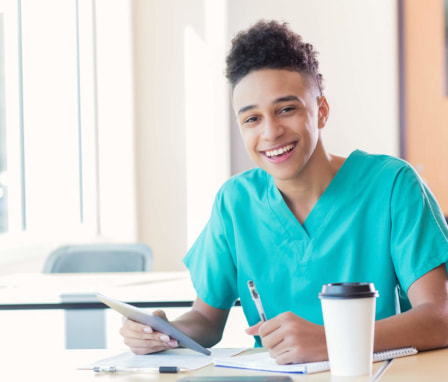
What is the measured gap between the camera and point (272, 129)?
1382 mm

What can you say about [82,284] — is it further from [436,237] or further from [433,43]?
[433,43]

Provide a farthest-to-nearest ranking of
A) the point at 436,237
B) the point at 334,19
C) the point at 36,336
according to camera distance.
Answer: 1. the point at 334,19
2. the point at 36,336
3. the point at 436,237

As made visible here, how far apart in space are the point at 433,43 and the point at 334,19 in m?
0.61

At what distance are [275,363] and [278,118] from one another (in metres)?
0.49

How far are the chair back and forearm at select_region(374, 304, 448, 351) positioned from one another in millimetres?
1516

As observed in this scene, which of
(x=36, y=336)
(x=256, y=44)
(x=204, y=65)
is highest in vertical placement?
(x=204, y=65)

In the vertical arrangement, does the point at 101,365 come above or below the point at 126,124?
below

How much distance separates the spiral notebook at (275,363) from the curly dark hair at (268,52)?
0.54m

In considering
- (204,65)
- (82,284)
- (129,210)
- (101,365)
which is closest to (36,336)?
(82,284)

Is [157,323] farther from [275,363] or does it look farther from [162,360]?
[275,363]

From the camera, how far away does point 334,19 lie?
4223 millimetres

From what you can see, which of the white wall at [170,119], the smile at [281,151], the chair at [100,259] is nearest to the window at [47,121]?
the white wall at [170,119]

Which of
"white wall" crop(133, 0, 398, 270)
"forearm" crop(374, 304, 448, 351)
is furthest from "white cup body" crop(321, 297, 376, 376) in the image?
"white wall" crop(133, 0, 398, 270)

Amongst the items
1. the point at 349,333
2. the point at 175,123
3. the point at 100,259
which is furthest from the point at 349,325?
the point at 175,123
